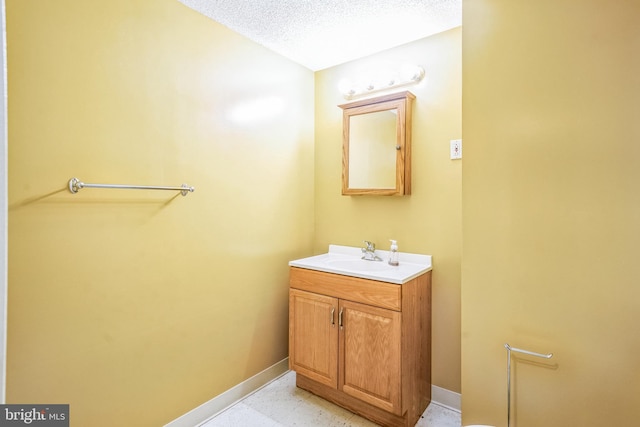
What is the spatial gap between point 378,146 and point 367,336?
4.17 feet

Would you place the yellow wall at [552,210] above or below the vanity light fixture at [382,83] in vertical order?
below

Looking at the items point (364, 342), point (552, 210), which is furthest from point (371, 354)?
point (552, 210)

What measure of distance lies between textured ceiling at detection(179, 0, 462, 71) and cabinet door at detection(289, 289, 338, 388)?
170 cm

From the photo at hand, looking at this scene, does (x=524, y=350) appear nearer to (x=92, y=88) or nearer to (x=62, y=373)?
(x=62, y=373)

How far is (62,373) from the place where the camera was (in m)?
1.37

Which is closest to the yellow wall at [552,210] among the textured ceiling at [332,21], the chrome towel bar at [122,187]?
the textured ceiling at [332,21]

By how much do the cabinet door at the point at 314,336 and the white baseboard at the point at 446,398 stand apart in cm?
68

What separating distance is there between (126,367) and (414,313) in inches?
61.2

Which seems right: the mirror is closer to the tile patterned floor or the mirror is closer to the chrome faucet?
the chrome faucet

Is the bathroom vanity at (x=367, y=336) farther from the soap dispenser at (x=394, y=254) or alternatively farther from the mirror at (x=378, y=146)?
the mirror at (x=378, y=146)

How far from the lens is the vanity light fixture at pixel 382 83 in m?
2.12

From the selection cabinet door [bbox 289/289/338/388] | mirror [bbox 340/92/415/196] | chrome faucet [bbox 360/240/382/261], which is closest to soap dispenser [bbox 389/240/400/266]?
chrome faucet [bbox 360/240/382/261]

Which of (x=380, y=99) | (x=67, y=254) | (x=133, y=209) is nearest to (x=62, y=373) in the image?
(x=67, y=254)

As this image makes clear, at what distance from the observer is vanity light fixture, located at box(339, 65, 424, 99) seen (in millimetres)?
2123
